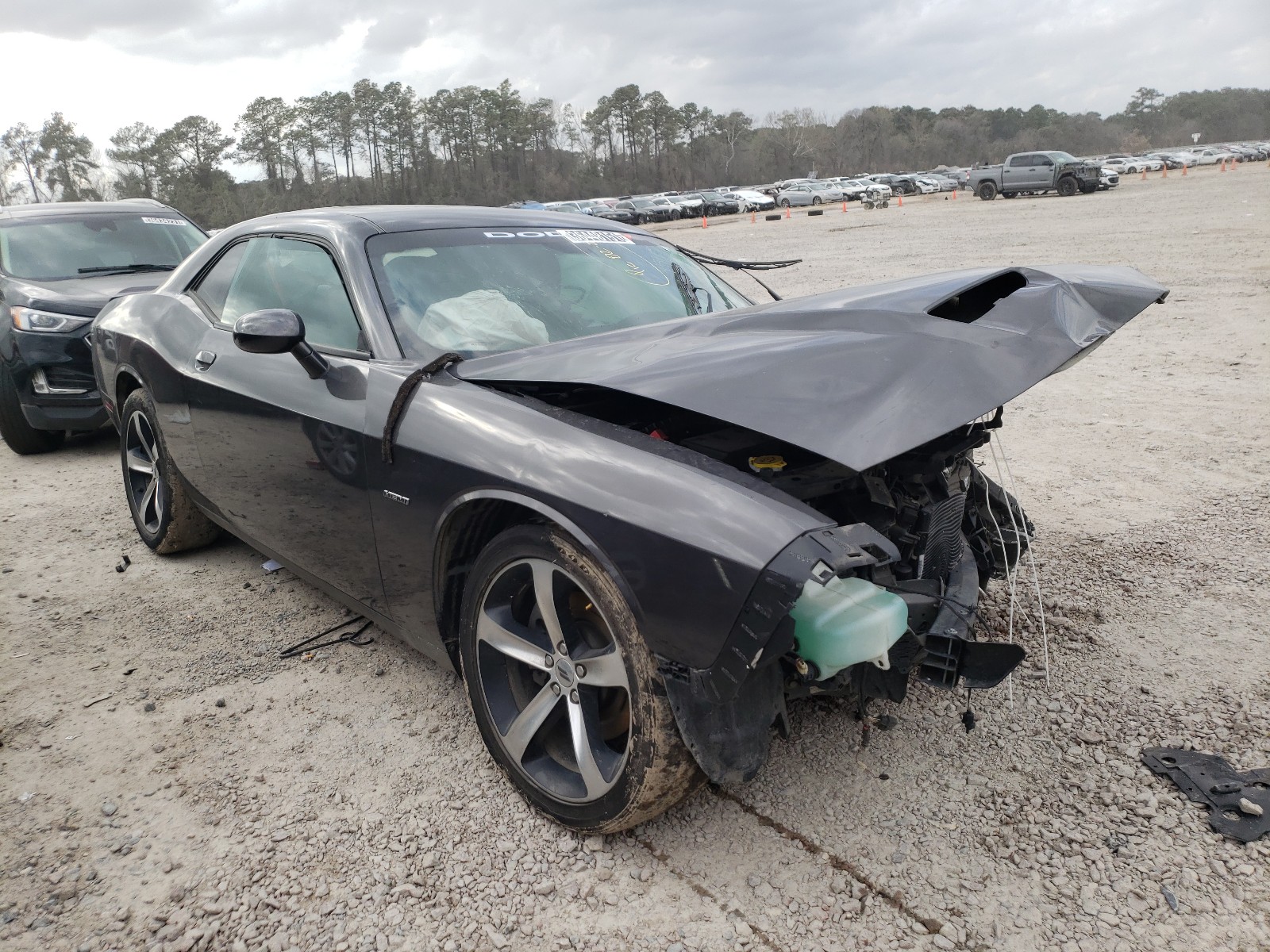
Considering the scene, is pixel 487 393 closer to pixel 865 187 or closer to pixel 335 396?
pixel 335 396

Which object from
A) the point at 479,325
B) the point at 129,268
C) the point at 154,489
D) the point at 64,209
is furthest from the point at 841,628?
the point at 64,209

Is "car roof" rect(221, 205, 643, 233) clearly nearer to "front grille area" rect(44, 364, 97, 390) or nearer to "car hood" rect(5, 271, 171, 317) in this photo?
"car hood" rect(5, 271, 171, 317)

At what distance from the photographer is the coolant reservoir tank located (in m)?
1.75

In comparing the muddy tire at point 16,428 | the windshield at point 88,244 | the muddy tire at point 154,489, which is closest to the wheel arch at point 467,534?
the muddy tire at point 154,489

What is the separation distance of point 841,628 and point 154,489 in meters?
3.82

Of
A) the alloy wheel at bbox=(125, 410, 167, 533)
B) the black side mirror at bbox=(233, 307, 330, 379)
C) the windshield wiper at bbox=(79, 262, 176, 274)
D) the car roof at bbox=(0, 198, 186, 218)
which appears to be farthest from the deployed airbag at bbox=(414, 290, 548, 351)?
the car roof at bbox=(0, 198, 186, 218)

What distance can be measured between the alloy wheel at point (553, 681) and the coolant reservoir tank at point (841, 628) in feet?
1.53

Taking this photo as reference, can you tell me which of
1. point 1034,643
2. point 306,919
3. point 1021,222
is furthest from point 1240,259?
point 306,919

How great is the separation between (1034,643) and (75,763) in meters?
3.19

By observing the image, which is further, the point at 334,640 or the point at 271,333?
the point at 334,640

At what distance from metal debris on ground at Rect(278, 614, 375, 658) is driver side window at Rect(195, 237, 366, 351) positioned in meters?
1.18

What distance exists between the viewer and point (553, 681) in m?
2.25

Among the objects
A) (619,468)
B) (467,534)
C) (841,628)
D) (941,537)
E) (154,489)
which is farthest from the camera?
(154,489)

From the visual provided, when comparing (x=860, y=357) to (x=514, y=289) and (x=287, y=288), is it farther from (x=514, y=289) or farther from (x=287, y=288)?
(x=287, y=288)
